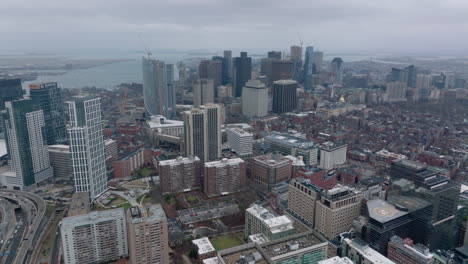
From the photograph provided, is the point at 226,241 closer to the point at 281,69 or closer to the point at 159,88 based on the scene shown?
the point at 159,88

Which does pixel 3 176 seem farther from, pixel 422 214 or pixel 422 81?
pixel 422 81

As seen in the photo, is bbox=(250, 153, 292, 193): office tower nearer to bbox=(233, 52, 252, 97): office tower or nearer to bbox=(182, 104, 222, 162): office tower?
bbox=(182, 104, 222, 162): office tower

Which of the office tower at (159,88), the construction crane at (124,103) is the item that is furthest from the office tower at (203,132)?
the construction crane at (124,103)

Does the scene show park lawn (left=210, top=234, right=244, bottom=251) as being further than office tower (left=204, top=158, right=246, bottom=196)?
No

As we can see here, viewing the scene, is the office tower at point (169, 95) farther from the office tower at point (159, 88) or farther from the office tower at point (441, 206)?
the office tower at point (441, 206)

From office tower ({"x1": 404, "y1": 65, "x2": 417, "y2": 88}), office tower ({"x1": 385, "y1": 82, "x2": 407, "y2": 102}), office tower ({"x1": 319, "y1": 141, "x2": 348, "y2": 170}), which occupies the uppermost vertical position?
office tower ({"x1": 404, "y1": 65, "x2": 417, "y2": 88})

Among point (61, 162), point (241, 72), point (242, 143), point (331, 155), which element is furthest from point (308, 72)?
point (61, 162)

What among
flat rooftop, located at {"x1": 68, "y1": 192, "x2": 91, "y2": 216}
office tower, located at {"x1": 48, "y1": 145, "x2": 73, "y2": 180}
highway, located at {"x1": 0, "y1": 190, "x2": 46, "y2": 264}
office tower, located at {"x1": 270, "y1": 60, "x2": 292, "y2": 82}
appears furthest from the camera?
office tower, located at {"x1": 270, "y1": 60, "x2": 292, "y2": 82}

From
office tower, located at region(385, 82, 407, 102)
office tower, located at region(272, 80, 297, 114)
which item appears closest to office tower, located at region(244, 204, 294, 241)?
office tower, located at region(272, 80, 297, 114)
